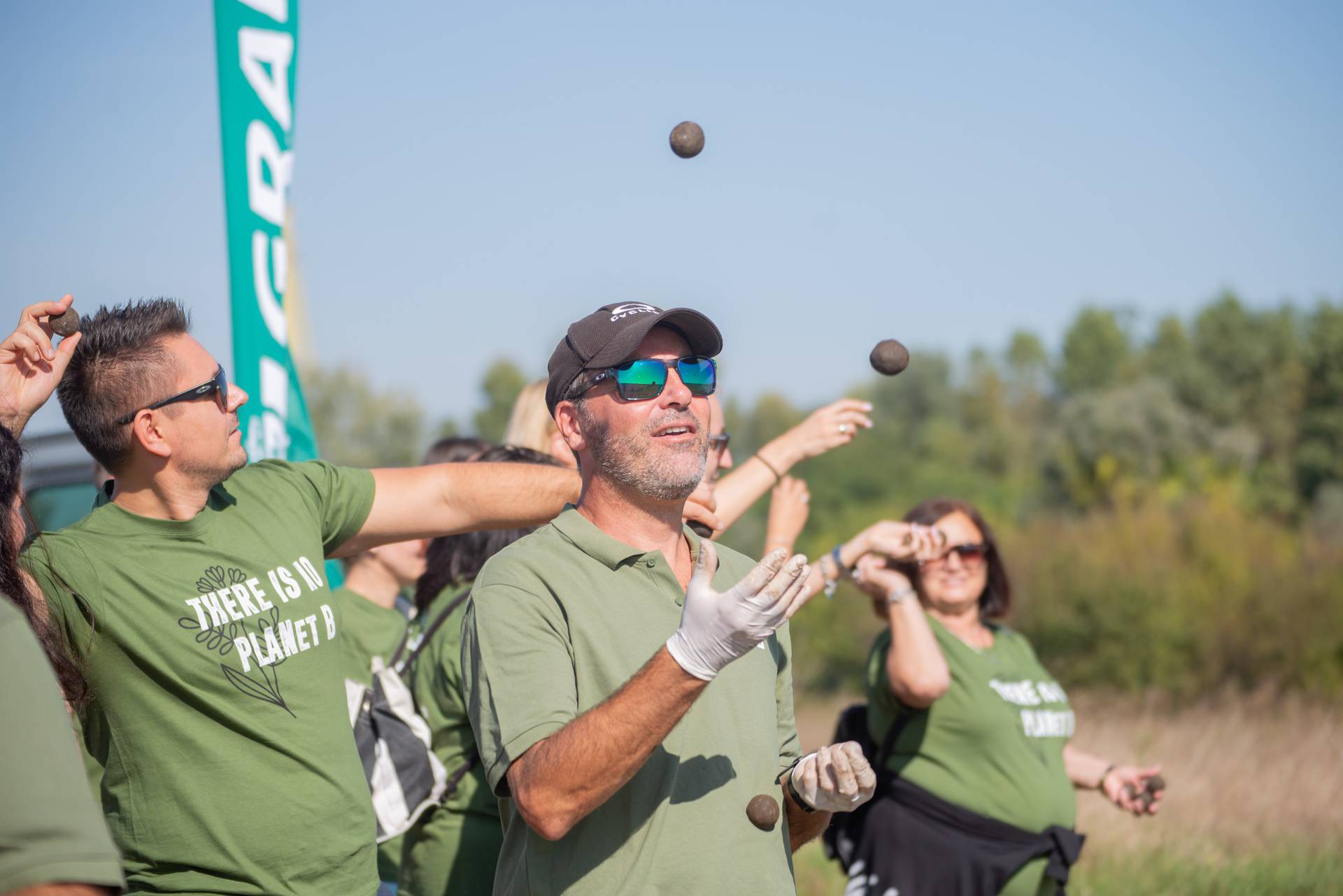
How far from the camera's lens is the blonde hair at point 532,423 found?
4.96m

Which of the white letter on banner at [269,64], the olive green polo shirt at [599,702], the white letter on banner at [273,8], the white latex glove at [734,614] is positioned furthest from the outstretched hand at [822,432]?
the white letter on banner at [273,8]

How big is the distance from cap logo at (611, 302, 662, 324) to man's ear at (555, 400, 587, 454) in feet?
0.78

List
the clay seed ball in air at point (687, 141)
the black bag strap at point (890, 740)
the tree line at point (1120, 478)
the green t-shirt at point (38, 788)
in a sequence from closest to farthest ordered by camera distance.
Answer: the green t-shirt at point (38, 788) < the clay seed ball in air at point (687, 141) < the black bag strap at point (890, 740) < the tree line at point (1120, 478)

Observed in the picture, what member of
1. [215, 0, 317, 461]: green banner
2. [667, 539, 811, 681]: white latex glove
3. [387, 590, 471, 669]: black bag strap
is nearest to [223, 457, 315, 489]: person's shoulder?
[387, 590, 471, 669]: black bag strap

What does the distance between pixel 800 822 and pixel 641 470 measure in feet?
3.06

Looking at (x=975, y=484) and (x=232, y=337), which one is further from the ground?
(x=232, y=337)

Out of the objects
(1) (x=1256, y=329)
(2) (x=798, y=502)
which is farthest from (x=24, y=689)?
(1) (x=1256, y=329)

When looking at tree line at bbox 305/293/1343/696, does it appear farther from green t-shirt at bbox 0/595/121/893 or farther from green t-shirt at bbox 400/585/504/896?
green t-shirt at bbox 0/595/121/893

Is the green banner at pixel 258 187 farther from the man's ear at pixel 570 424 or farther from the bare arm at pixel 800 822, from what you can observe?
the bare arm at pixel 800 822

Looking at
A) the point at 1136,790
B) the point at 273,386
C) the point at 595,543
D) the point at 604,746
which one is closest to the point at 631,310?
the point at 595,543

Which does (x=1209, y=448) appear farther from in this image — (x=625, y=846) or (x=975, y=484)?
(x=625, y=846)

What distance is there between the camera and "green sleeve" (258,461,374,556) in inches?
131

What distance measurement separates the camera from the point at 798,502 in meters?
4.61

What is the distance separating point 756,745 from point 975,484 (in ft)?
176
